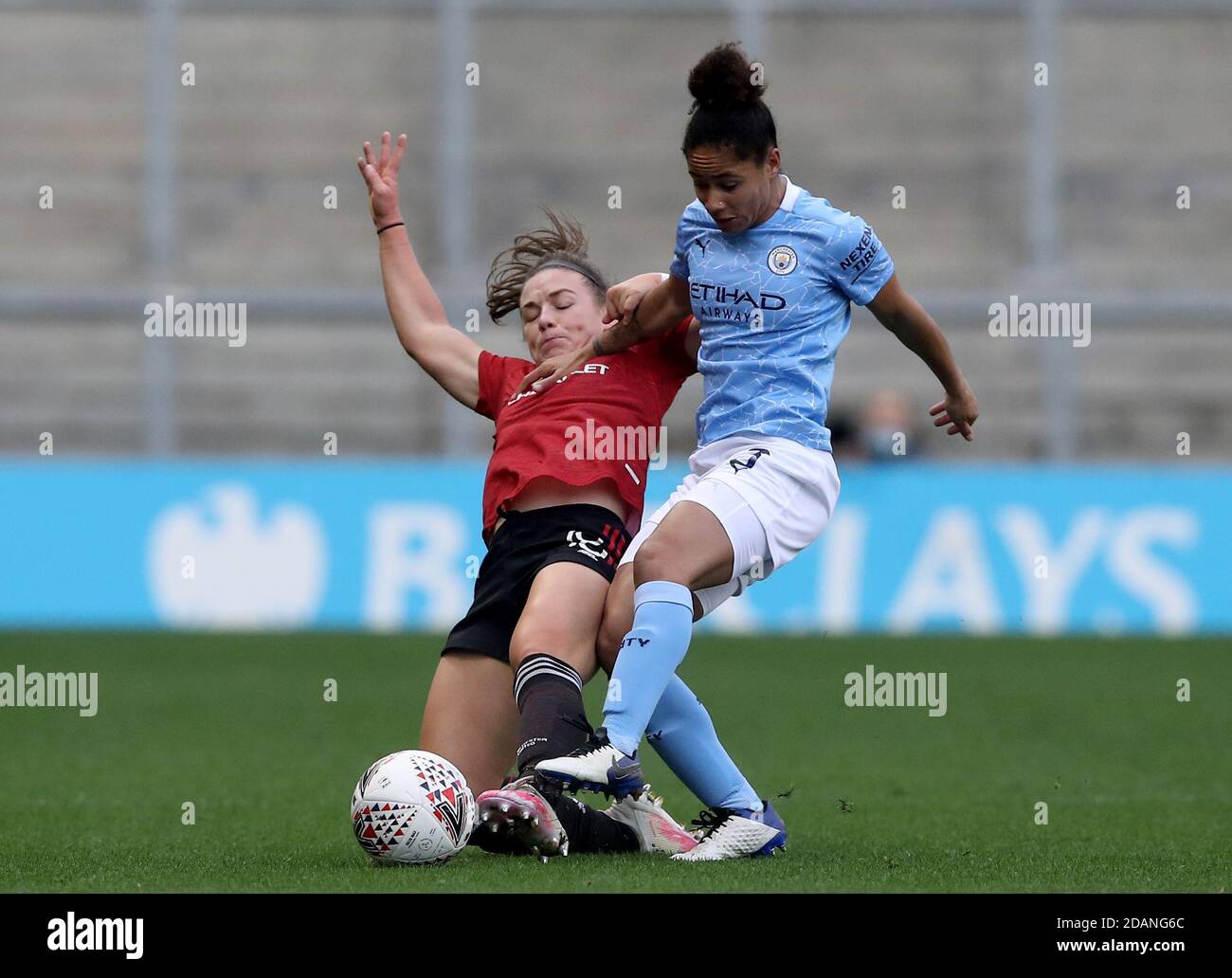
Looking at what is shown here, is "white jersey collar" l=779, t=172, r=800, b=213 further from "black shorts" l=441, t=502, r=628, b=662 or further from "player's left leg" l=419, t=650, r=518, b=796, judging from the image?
"player's left leg" l=419, t=650, r=518, b=796

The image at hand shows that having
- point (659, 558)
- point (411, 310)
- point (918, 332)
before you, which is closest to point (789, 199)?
point (918, 332)

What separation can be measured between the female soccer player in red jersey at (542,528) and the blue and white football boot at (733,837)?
0.43 ft

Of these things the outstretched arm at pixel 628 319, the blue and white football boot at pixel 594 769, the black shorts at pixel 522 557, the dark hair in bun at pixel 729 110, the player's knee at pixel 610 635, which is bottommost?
the blue and white football boot at pixel 594 769

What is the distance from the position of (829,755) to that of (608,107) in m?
11.5

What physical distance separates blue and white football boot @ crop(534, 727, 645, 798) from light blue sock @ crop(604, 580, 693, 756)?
0.04 metres

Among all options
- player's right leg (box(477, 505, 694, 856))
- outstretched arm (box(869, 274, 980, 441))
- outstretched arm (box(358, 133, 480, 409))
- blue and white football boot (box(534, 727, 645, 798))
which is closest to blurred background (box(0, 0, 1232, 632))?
outstretched arm (box(358, 133, 480, 409))

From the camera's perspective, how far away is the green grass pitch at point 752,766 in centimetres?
497

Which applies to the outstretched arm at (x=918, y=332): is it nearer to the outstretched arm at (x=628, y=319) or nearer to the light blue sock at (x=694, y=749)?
the outstretched arm at (x=628, y=319)

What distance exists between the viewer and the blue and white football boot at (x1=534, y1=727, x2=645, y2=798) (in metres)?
4.80

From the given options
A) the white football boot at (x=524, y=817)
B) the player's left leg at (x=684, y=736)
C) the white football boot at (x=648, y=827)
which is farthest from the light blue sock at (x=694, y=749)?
the white football boot at (x=524, y=817)

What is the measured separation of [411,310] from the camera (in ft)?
20.5

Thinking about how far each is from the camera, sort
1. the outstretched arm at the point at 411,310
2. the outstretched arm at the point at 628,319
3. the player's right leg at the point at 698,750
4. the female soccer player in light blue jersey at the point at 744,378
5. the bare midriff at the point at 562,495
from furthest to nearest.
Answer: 1. the outstretched arm at the point at 411,310
2. the bare midriff at the point at 562,495
3. the outstretched arm at the point at 628,319
4. the player's right leg at the point at 698,750
5. the female soccer player in light blue jersey at the point at 744,378
